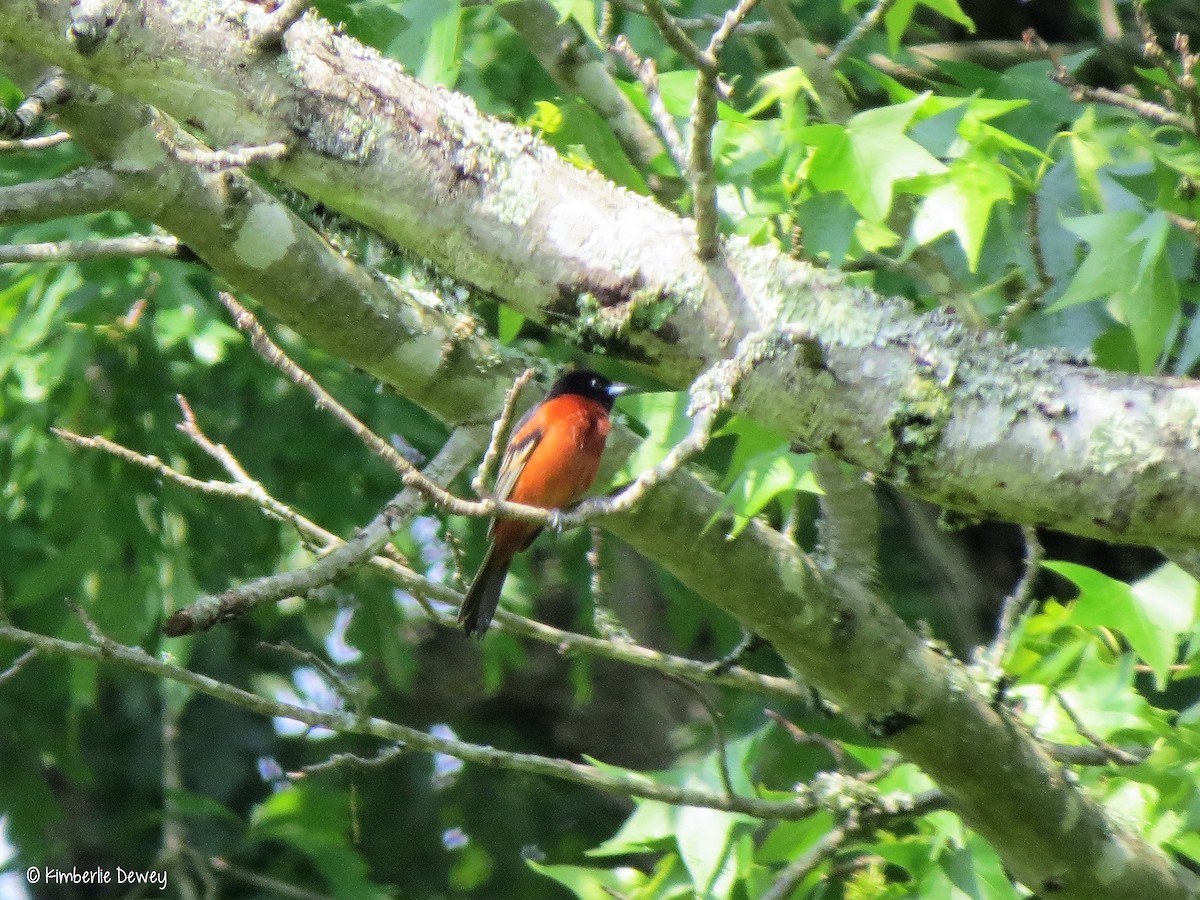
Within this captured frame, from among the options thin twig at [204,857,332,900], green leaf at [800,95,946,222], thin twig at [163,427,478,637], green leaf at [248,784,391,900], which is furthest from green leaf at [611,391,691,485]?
thin twig at [204,857,332,900]

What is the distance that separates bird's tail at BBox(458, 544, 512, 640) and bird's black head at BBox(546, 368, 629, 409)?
705 millimetres

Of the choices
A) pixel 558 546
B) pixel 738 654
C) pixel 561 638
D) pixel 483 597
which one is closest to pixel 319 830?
pixel 558 546

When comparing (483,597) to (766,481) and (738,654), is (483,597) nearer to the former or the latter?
(738,654)

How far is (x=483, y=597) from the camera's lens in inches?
165

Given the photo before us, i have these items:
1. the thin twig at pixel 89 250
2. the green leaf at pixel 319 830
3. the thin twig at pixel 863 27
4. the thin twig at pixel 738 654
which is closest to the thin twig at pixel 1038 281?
the thin twig at pixel 863 27

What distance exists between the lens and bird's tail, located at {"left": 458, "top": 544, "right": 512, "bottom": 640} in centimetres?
388

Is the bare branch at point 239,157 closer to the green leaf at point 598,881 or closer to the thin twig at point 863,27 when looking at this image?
the thin twig at point 863,27

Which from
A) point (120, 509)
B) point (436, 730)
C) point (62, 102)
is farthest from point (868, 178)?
point (436, 730)

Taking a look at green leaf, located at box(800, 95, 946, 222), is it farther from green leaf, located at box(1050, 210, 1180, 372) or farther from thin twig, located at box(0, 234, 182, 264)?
thin twig, located at box(0, 234, 182, 264)

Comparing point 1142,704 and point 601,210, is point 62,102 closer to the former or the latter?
point 601,210

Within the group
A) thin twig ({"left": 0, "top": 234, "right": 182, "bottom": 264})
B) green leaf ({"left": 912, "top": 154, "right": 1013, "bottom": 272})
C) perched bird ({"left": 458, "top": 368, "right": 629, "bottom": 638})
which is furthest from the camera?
perched bird ({"left": 458, "top": 368, "right": 629, "bottom": 638})

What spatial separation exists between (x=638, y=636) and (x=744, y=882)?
2.77m

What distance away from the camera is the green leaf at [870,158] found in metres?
2.81

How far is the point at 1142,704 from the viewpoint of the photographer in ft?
12.1
